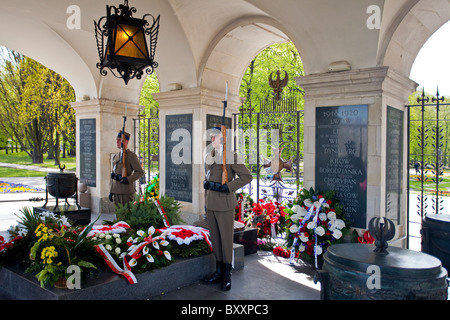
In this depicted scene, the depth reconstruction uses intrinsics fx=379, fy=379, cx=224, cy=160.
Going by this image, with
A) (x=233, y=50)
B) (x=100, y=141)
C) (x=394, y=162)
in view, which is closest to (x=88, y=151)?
(x=100, y=141)

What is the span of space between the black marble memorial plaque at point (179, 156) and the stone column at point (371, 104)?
114 inches

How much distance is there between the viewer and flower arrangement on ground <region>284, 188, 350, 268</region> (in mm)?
5395

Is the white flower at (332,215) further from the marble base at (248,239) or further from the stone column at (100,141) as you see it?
the stone column at (100,141)

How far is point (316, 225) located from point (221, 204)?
1.71 meters

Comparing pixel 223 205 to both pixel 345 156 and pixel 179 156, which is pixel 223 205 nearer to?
pixel 345 156

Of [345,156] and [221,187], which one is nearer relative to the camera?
[221,187]

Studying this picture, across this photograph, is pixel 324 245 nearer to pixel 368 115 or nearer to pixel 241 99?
pixel 368 115

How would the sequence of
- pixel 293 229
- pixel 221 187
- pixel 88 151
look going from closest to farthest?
pixel 221 187 → pixel 293 229 → pixel 88 151

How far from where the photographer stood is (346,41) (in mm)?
5602

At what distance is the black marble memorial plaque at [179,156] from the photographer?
8.10m

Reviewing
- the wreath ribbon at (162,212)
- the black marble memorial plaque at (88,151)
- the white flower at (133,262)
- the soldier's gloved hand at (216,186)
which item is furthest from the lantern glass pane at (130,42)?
the black marble memorial plaque at (88,151)

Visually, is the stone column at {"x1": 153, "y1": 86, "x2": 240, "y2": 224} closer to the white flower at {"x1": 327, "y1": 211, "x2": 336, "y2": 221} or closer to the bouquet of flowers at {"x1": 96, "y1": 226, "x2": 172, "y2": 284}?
the white flower at {"x1": 327, "y1": 211, "x2": 336, "y2": 221}

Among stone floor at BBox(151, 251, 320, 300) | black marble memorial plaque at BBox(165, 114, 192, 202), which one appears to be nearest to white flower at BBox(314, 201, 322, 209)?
stone floor at BBox(151, 251, 320, 300)

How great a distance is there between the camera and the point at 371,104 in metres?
5.44
